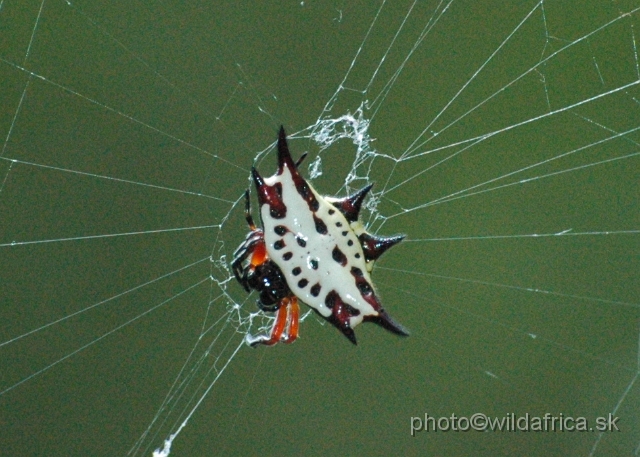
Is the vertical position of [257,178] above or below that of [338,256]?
above

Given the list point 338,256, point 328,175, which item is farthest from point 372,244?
point 328,175

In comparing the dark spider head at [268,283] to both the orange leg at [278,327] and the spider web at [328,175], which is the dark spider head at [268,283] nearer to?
the orange leg at [278,327]

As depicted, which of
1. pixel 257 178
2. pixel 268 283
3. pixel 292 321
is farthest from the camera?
pixel 292 321

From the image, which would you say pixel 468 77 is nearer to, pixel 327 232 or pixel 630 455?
pixel 630 455

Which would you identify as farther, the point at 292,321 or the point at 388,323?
the point at 292,321

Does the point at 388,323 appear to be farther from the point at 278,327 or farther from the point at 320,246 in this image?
the point at 278,327

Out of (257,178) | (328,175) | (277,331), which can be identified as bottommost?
(277,331)
